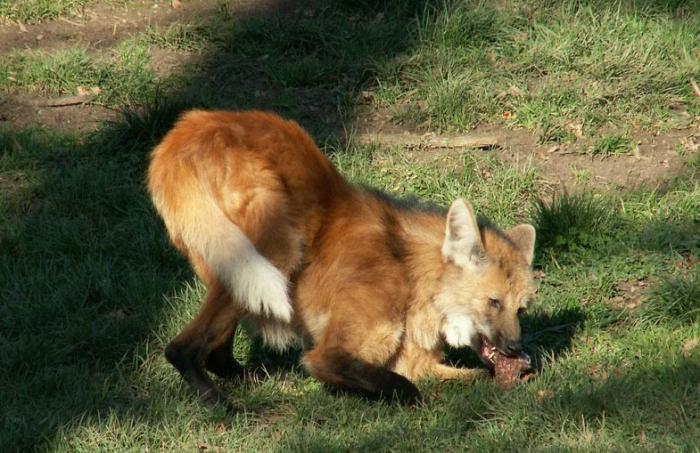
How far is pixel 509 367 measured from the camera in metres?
4.49

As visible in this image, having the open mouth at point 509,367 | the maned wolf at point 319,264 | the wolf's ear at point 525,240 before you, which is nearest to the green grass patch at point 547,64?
the wolf's ear at point 525,240

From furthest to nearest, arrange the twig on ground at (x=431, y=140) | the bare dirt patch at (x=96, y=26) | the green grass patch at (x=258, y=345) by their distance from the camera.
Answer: the bare dirt patch at (x=96, y=26), the twig on ground at (x=431, y=140), the green grass patch at (x=258, y=345)

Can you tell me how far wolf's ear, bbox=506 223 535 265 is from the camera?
15.4ft

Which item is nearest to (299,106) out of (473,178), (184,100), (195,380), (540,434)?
(184,100)

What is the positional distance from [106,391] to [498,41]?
397 cm

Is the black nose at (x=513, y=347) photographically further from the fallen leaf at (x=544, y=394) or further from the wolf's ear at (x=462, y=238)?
the wolf's ear at (x=462, y=238)

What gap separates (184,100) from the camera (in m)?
6.46

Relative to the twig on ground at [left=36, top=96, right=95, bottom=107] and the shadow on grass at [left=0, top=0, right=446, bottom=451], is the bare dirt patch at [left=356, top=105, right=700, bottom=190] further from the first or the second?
the twig on ground at [left=36, top=96, right=95, bottom=107]

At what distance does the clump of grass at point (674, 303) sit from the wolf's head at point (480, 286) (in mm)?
748

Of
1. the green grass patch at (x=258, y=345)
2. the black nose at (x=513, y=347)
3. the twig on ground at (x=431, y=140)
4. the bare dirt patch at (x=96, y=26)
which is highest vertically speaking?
the bare dirt patch at (x=96, y=26)

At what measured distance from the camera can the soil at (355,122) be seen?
6176mm

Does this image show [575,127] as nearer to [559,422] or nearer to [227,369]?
[559,422]

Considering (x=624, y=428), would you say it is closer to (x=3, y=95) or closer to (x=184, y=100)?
(x=184, y=100)

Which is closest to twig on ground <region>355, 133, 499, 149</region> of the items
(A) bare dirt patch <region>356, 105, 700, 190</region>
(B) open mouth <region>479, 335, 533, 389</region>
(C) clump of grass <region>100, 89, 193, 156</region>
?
(A) bare dirt patch <region>356, 105, 700, 190</region>
